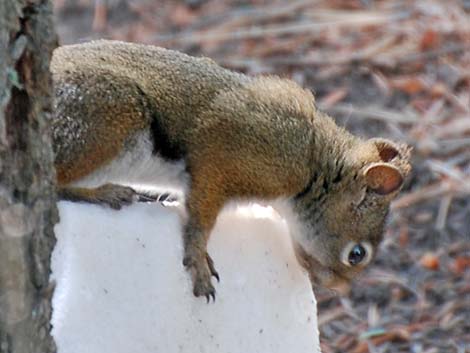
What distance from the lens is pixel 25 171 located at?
2.47 metres

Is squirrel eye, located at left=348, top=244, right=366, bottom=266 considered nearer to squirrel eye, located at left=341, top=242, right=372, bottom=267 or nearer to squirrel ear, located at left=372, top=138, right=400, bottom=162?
squirrel eye, located at left=341, top=242, right=372, bottom=267

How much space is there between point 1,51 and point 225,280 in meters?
0.97

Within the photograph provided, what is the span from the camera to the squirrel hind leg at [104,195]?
9.57 ft

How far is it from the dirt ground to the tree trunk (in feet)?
6.78

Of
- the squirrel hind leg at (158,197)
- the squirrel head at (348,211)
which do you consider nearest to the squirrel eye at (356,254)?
the squirrel head at (348,211)

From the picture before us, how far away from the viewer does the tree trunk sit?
2383 mm

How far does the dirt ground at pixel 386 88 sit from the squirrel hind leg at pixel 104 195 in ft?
5.37

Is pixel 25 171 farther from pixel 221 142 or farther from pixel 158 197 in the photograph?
pixel 158 197

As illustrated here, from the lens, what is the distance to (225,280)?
10.1ft

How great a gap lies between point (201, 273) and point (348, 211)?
710 mm

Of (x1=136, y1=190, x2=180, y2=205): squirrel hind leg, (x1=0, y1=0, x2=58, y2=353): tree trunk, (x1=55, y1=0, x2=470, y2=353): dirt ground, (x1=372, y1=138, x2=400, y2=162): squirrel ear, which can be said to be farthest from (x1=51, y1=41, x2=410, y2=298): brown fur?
(x1=55, y1=0, x2=470, y2=353): dirt ground

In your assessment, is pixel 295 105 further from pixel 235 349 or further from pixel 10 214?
pixel 10 214

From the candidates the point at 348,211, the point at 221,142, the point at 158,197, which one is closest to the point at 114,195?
the point at 221,142

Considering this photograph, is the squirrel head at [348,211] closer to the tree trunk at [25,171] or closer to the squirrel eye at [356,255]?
the squirrel eye at [356,255]
